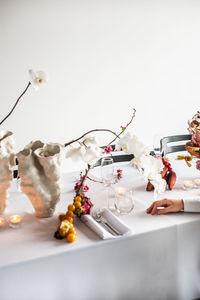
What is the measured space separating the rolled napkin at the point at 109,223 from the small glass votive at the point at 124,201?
66 millimetres

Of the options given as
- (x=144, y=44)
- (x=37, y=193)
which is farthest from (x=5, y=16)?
(x=37, y=193)

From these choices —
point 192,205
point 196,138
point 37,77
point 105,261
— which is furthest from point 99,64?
point 105,261

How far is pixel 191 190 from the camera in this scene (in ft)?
6.06

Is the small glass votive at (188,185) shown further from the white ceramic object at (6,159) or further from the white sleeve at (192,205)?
the white ceramic object at (6,159)

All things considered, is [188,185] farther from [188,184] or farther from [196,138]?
[196,138]

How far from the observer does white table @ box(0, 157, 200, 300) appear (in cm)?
121

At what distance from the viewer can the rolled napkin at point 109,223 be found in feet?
4.32

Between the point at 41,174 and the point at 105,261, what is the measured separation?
1.50 feet

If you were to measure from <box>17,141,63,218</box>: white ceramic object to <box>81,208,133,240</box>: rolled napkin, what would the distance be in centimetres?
18

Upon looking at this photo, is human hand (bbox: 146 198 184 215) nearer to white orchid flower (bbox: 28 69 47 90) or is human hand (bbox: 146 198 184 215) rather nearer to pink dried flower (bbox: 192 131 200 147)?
pink dried flower (bbox: 192 131 200 147)

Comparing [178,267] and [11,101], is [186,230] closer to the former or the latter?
[178,267]

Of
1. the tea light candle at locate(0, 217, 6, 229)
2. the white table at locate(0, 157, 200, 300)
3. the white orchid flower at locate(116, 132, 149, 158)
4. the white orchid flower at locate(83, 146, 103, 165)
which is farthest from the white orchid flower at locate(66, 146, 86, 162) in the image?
the tea light candle at locate(0, 217, 6, 229)

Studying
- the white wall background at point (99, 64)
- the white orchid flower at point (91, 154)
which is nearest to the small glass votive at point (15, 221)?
the white orchid flower at point (91, 154)

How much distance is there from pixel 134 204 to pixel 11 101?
242 centimetres
